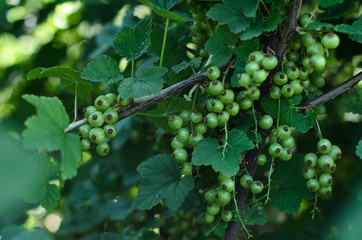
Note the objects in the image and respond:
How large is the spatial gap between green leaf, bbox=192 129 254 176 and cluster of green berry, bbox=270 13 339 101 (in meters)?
0.15

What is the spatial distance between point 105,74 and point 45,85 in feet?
4.50

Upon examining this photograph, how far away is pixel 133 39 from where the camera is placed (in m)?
1.06

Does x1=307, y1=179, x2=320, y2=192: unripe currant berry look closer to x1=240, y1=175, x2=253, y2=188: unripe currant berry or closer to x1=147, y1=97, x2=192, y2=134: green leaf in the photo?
x1=240, y1=175, x2=253, y2=188: unripe currant berry

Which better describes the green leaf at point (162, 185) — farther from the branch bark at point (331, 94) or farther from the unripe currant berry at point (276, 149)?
the branch bark at point (331, 94)

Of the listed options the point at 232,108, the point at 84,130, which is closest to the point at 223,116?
the point at 232,108

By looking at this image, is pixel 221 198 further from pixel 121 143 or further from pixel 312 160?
pixel 121 143

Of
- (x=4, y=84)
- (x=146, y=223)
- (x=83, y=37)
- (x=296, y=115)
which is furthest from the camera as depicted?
(x=83, y=37)

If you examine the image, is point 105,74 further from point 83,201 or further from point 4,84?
point 4,84

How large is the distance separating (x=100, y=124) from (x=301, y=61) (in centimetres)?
56

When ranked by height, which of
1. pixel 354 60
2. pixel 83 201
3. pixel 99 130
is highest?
pixel 99 130

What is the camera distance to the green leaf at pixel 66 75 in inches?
40.5

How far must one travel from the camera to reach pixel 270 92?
3.37ft

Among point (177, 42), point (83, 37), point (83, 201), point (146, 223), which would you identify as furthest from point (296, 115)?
point (83, 37)

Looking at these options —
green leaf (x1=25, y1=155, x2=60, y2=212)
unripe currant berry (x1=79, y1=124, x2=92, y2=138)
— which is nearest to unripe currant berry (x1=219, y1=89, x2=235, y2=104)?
unripe currant berry (x1=79, y1=124, x2=92, y2=138)
